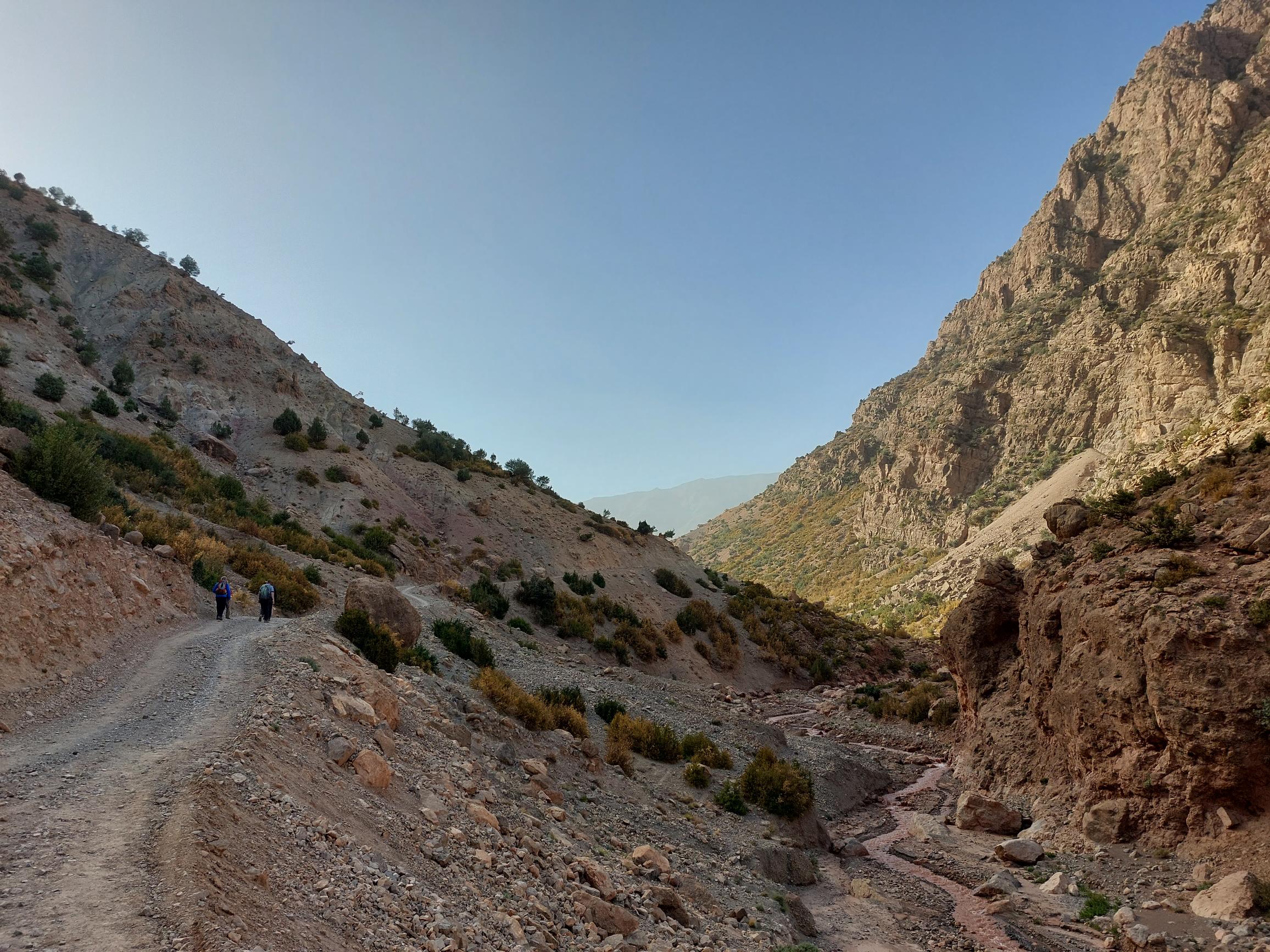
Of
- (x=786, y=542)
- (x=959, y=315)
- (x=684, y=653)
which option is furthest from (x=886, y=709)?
(x=959, y=315)

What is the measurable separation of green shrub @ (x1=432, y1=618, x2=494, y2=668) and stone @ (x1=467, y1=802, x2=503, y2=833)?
820 cm

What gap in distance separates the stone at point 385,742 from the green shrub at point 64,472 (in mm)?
9915

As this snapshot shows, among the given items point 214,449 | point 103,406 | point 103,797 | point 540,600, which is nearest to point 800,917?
point 103,797

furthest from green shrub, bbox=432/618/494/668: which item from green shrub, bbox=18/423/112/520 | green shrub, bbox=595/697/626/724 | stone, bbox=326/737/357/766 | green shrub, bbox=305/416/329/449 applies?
green shrub, bbox=305/416/329/449

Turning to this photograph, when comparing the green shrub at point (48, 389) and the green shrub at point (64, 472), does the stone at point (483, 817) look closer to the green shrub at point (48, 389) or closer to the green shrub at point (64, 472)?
the green shrub at point (64, 472)

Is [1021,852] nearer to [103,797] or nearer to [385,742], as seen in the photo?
[385,742]

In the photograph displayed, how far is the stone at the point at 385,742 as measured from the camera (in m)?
8.60

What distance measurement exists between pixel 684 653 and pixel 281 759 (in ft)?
101

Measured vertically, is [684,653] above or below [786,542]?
below

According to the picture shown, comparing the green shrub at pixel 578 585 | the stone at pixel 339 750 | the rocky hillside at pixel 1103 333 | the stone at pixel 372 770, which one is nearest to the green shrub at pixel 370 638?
the stone at pixel 339 750

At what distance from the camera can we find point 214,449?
117 ft

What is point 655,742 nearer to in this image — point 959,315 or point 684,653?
point 684,653

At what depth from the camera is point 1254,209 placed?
54500 mm

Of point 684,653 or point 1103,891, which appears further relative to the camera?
point 684,653
